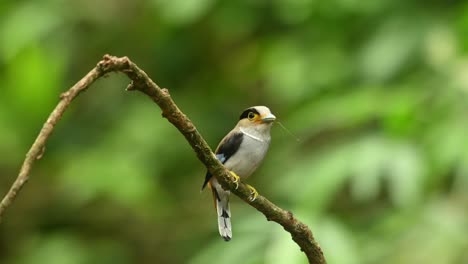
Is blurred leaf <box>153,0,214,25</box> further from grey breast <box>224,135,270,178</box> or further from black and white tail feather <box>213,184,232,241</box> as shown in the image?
grey breast <box>224,135,270,178</box>

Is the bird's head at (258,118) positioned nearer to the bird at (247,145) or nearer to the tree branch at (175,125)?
the bird at (247,145)

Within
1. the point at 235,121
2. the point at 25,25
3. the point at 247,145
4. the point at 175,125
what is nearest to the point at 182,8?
the point at 235,121

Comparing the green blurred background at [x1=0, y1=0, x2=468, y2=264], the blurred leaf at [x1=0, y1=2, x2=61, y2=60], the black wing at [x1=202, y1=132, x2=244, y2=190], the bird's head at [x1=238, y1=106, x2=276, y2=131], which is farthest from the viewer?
the blurred leaf at [x1=0, y1=2, x2=61, y2=60]

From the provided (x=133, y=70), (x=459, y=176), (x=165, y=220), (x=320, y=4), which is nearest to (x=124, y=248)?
(x=165, y=220)

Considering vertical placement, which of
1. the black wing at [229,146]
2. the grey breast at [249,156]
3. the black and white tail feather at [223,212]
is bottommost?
the black and white tail feather at [223,212]

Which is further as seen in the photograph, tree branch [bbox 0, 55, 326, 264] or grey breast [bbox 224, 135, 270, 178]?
grey breast [bbox 224, 135, 270, 178]

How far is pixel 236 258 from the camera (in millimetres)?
2725

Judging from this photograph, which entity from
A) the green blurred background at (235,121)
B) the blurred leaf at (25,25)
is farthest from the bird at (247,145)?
the blurred leaf at (25,25)

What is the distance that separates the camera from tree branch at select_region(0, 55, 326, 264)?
0.82m

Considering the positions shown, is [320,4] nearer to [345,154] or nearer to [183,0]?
[183,0]

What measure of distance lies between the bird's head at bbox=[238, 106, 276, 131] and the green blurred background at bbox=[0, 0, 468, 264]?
1.04m

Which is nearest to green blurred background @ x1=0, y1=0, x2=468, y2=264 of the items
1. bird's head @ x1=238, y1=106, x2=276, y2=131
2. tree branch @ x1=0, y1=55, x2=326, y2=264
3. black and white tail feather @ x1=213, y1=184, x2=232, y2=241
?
black and white tail feather @ x1=213, y1=184, x2=232, y2=241

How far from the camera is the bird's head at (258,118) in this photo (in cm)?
139

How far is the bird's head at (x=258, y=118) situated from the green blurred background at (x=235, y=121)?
104 centimetres
